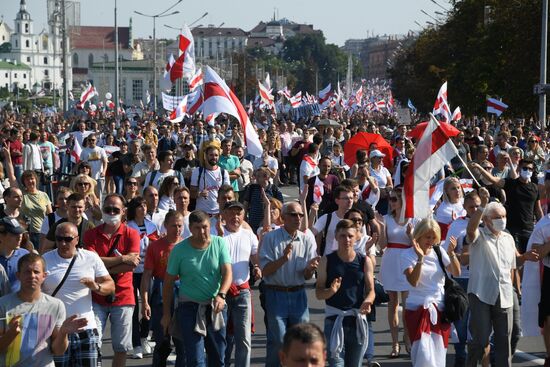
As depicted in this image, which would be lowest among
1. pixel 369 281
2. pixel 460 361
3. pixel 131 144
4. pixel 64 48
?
pixel 460 361

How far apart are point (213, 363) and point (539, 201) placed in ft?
19.7

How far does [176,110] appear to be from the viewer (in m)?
34.3

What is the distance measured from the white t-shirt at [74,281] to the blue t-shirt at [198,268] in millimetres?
765

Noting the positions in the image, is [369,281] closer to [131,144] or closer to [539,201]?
[539,201]

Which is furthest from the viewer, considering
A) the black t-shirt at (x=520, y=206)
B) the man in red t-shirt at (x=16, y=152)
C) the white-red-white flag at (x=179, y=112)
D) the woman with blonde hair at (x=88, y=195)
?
the white-red-white flag at (x=179, y=112)

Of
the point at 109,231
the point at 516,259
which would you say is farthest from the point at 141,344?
the point at 516,259

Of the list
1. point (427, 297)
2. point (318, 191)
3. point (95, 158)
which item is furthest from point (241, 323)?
point (95, 158)

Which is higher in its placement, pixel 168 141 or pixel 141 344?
pixel 168 141

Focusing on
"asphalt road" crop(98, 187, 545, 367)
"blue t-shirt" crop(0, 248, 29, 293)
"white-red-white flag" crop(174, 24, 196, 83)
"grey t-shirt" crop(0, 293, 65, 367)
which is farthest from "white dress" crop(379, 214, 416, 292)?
"white-red-white flag" crop(174, 24, 196, 83)

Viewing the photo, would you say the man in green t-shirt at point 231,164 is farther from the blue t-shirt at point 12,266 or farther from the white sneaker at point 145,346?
the blue t-shirt at point 12,266

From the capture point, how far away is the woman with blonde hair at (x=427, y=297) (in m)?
8.77

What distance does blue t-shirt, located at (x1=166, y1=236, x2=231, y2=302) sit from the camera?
29.0 feet

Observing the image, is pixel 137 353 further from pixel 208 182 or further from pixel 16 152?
pixel 16 152

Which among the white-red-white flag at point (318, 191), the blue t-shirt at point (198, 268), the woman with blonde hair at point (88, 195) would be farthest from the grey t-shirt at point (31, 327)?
the white-red-white flag at point (318, 191)
